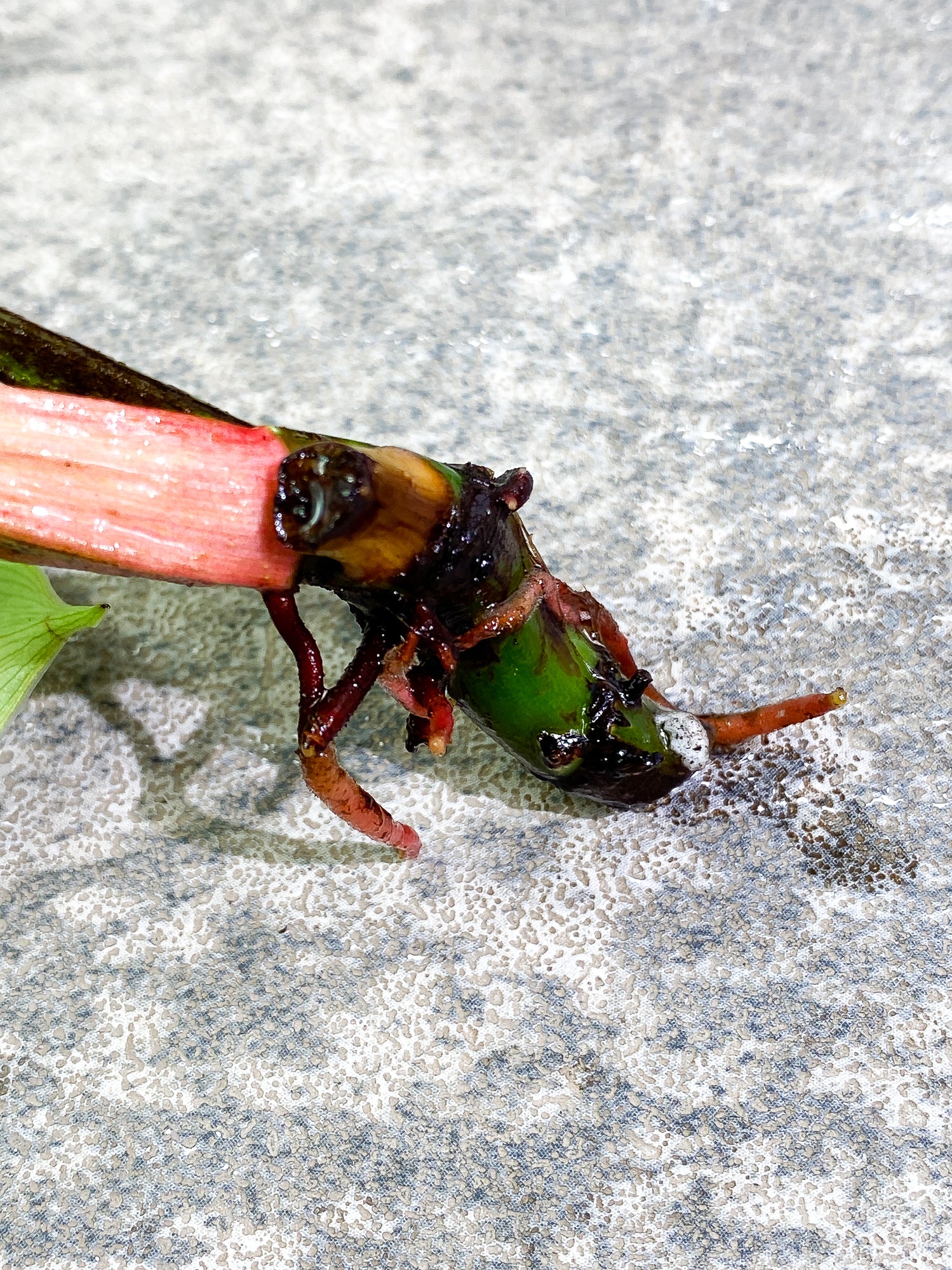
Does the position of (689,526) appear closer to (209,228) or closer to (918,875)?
(918,875)

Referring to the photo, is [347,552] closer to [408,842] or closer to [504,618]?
[504,618]

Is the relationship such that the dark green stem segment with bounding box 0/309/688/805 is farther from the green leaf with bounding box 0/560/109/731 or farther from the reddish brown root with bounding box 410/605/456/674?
the green leaf with bounding box 0/560/109/731

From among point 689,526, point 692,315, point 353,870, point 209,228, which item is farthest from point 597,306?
point 353,870

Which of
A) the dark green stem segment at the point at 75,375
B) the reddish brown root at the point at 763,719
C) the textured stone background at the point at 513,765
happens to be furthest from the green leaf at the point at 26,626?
the reddish brown root at the point at 763,719

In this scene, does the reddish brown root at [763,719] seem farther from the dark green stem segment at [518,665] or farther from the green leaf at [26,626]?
the green leaf at [26,626]

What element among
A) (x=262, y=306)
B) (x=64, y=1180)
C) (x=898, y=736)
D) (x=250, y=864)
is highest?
(x=262, y=306)

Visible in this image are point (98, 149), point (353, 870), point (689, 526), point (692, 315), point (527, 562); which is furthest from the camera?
point (98, 149)

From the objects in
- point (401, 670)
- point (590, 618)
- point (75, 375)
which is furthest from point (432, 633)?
point (75, 375)

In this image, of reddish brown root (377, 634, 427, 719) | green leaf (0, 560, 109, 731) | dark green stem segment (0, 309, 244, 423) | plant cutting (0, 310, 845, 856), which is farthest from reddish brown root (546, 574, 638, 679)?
green leaf (0, 560, 109, 731)
